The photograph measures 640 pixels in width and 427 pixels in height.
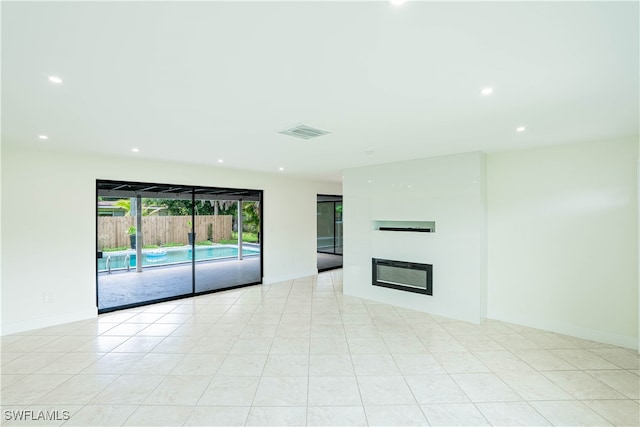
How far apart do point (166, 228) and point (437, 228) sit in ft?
18.5

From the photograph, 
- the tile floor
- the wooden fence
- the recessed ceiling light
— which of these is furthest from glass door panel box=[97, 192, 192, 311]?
the recessed ceiling light

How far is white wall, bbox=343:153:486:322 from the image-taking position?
4559mm

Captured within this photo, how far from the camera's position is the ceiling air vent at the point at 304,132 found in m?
3.27

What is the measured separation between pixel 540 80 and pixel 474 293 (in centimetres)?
335

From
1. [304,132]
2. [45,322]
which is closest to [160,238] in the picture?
[45,322]

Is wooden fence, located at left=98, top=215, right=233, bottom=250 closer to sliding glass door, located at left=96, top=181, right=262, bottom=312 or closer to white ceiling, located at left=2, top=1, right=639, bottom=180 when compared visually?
sliding glass door, located at left=96, top=181, right=262, bottom=312

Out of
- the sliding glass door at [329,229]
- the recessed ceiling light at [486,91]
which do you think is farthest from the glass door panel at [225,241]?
the recessed ceiling light at [486,91]

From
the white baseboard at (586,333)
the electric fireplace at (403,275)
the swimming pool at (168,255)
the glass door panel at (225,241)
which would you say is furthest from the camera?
the swimming pool at (168,255)

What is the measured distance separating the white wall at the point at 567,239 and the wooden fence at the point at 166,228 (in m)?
5.57

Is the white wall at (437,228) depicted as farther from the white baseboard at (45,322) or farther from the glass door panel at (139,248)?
the white baseboard at (45,322)

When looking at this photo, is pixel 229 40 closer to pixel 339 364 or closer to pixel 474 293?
pixel 339 364

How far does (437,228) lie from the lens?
16.1ft

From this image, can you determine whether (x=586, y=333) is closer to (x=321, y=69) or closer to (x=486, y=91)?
(x=486, y=91)

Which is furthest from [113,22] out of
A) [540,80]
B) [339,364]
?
[339,364]
